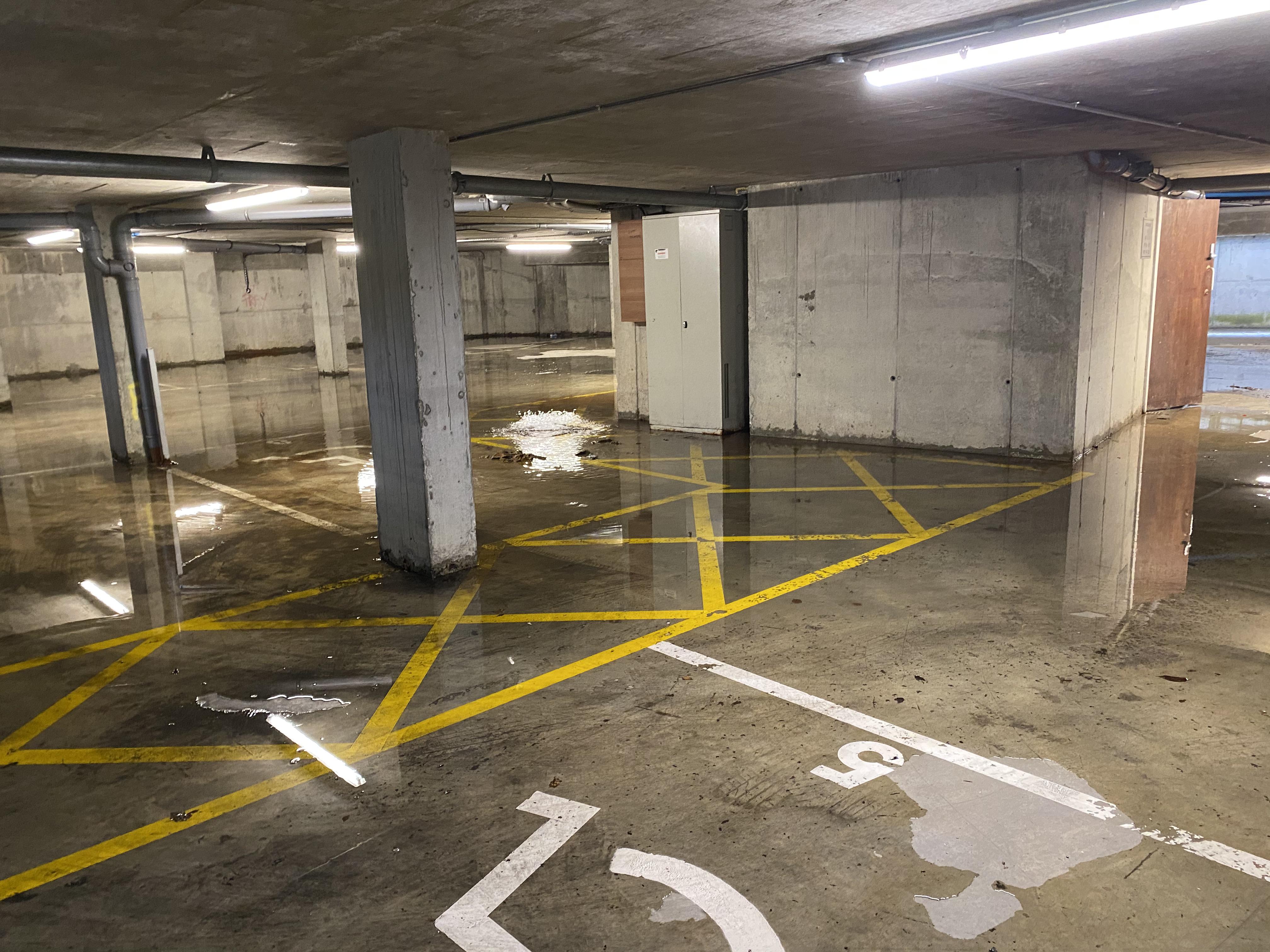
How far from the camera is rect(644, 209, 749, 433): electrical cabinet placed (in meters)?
11.8

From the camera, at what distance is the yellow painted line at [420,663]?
4.39m

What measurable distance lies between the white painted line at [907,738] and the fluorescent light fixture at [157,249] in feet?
56.0

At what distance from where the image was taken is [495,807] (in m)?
3.68

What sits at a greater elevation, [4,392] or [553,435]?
[4,392]

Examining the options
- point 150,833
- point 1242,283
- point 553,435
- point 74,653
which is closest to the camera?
point 150,833

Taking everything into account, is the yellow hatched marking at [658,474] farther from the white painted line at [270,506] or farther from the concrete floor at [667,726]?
the white painted line at [270,506]

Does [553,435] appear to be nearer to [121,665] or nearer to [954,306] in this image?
[954,306]

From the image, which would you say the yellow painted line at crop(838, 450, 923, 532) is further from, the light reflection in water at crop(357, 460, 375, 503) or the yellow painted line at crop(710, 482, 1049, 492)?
the light reflection in water at crop(357, 460, 375, 503)

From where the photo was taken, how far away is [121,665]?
536 cm

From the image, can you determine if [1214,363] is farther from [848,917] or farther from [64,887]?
[64,887]

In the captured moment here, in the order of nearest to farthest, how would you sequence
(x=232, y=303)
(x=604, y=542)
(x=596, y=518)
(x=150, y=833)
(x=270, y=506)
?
(x=150, y=833)
(x=604, y=542)
(x=596, y=518)
(x=270, y=506)
(x=232, y=303)

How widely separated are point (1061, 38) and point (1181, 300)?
994 cm

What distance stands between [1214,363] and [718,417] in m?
12.7

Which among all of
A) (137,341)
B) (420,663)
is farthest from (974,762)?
(137,341)
